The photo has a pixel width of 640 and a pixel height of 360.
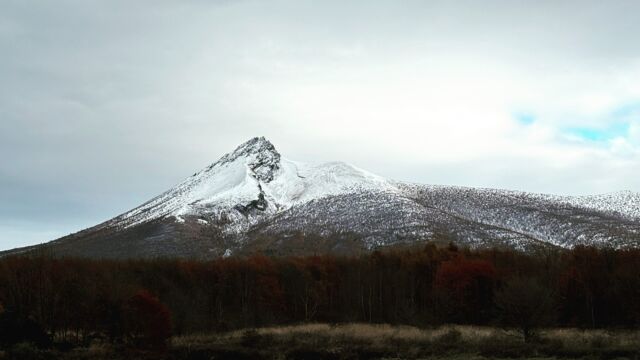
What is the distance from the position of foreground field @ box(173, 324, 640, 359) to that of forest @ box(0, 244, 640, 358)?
129 inches

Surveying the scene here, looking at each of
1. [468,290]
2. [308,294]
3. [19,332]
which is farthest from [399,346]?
[308,294]

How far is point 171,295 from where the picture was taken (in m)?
70.6

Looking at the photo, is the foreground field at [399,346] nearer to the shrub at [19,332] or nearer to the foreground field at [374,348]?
the foreground field at [374,348]

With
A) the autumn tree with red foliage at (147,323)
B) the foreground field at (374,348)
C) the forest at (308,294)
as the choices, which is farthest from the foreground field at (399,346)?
the forest at (308,294)

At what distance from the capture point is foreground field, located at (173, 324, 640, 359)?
121ft

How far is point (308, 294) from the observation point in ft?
295

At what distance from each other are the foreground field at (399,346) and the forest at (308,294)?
3.26 meters

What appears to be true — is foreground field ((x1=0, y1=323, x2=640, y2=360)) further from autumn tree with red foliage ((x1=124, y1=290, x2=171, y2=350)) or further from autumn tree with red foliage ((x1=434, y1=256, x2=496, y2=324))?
autumn tree with red foliage ((x1=434, y1=256, x2=496, y2=324))

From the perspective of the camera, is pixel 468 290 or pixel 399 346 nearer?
pixel 399 346

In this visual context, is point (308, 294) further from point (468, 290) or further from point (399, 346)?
point (399, 346)

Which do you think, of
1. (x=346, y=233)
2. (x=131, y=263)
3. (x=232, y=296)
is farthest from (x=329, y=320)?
(x=346, y=233)

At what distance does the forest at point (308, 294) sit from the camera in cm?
4603

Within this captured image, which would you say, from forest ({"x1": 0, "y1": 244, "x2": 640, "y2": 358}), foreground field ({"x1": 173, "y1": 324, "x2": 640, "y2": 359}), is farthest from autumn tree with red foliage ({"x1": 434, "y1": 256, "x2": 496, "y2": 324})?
foreground field ({"x1": 173, "y1": 324, "x2": 640, "y2": 359})

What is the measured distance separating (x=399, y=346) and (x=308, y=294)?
48.1 m
